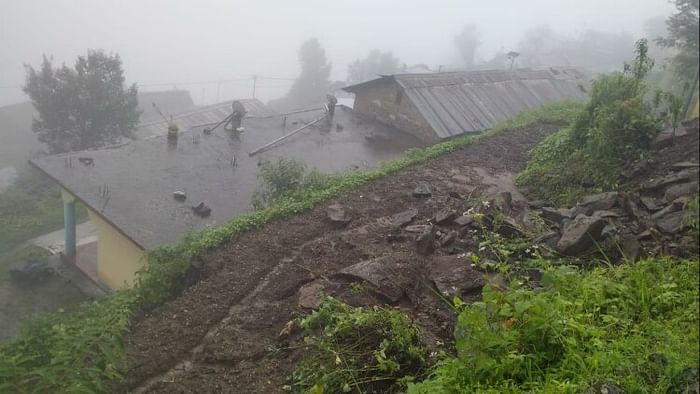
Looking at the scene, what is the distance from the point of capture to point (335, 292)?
5.80m

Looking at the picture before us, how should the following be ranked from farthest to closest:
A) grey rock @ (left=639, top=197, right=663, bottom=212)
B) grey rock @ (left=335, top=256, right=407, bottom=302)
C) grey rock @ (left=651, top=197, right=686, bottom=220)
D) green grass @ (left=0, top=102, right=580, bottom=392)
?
grey rock @ (left=639, top=197, right=663, bottom=212) < grey rock @ (left=335, top=256, right=407, bottom=302) < grey rock @ (left=651, top=197, right=686, bottom=220) < green grass @ (left=0, top=102, right=580, bottom=392)

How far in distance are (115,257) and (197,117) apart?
61.6ft

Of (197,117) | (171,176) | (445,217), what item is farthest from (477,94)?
(197,117)

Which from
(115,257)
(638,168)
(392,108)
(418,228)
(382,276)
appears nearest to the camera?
(382,276)

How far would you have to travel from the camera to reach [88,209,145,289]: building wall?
36.8 ft

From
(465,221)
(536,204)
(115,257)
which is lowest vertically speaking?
(115,257)

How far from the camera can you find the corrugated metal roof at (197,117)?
28.3m

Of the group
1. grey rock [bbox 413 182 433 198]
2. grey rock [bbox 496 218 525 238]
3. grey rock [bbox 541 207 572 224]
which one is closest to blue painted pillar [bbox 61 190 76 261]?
grey rock [bbox 413 182 433 198]

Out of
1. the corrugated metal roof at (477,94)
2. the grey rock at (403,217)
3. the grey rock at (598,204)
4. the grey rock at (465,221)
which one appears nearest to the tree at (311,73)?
the corrugated metal roof at (477,94)

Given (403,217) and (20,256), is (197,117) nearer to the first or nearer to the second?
(20,256)

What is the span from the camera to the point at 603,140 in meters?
7.84

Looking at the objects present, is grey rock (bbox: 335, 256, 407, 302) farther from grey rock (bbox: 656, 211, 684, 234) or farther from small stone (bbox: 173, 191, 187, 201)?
small stone (bbox: 173, 191, 187, 201)

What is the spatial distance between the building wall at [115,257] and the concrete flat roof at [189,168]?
29.5 inches

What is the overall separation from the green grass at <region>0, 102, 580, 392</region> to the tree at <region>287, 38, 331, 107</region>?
32.0m
